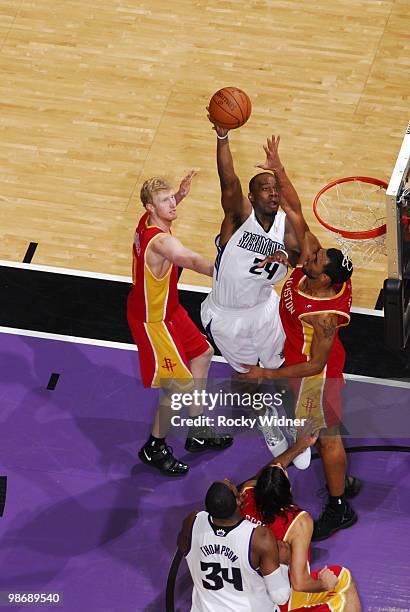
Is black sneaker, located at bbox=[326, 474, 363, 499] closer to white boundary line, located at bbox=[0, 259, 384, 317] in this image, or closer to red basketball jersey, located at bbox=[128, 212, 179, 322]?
red basketball jersey, located at bbox=[128, 212, 179, 322]

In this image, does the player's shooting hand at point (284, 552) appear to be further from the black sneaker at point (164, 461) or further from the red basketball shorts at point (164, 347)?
the red basketball shorts at point (164, 347)

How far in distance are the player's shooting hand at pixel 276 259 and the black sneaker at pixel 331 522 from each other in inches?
63.4

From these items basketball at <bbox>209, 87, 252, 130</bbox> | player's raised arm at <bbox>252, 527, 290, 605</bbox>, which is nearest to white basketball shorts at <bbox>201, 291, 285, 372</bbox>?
basketball at <bbox>209, 87, 252, 130</bbox>

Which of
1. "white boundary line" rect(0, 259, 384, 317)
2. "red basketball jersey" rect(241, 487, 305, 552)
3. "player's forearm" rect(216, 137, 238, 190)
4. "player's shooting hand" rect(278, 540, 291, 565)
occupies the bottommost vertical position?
"player's shooting hand" rect(278, 540, 291, 565)

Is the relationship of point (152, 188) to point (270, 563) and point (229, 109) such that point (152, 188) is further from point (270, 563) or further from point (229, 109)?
point (270, 563)

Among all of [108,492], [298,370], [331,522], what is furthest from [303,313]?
[108,492]

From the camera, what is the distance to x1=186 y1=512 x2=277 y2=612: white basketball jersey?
21.0 feet

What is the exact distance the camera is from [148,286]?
7680 millimetres

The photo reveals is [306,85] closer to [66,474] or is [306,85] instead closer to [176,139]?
[176,139]

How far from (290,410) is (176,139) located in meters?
3.26

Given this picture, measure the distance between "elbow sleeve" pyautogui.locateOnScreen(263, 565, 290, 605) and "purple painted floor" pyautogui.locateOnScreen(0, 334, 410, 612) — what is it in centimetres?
97

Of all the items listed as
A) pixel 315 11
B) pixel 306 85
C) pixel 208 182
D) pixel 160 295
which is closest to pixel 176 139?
pixel 208 182

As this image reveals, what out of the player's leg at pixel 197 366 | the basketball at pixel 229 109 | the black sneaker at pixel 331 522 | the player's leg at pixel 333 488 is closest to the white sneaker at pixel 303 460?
the player's leg at pixel 333 488

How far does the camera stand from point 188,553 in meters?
6.66
